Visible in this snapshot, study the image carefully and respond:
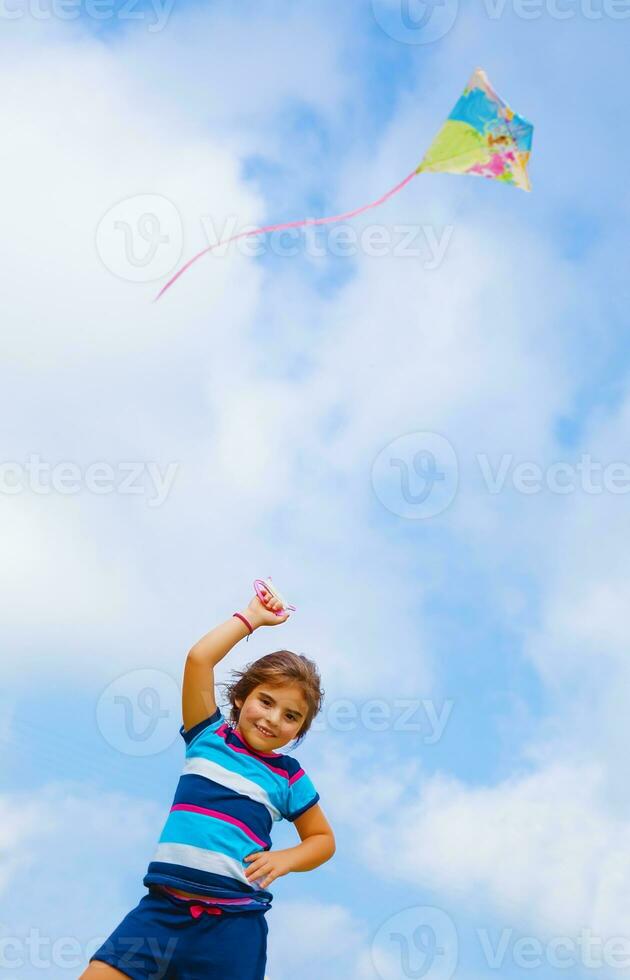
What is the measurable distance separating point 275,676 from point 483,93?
2.82 meters

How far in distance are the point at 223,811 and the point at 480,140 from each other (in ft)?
10.5

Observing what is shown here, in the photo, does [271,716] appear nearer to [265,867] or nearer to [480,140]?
[265,867]

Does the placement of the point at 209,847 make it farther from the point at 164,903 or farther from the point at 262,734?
the point at 262,734

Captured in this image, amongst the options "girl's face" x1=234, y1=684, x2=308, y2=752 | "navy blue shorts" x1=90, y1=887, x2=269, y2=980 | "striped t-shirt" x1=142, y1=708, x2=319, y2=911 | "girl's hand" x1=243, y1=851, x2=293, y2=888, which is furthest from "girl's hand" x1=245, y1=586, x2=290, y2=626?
"navy blue shorts" x1=90, y1=887, x2=269, y2=980

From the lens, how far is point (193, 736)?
4.07 meters

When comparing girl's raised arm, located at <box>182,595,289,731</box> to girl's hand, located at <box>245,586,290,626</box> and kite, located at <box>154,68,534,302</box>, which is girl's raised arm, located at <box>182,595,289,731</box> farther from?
kite, located at <box>154,68,534,302</box>

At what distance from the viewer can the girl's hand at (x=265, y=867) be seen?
369 centimetres

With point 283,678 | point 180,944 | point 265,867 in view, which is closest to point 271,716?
point 283,678

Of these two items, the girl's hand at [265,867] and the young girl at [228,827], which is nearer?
the young girl at [228,827]

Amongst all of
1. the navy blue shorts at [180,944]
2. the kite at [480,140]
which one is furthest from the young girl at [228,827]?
the kite at [480,140]

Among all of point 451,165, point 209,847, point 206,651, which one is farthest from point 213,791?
point 451,165

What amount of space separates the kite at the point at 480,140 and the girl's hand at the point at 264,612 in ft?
4.89

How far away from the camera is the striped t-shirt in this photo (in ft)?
11.9

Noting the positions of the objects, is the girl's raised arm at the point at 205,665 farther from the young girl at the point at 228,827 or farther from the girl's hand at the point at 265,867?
the girl's hand at the point at 265,867
